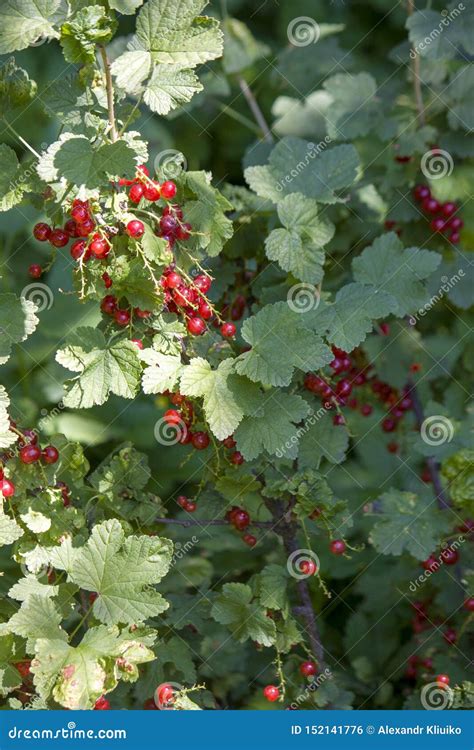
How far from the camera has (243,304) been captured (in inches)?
87.2

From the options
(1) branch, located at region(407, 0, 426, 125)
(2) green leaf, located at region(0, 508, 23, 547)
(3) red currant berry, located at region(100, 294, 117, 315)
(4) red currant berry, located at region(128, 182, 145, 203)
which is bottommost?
(2) green leaf, located at region(0, 508, 23, 547)

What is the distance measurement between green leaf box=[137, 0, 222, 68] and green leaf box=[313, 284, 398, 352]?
527mm

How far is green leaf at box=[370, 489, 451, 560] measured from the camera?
1980mm

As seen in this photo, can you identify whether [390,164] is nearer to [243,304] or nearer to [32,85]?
[243,304]

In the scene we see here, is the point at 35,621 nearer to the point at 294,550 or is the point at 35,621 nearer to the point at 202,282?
the point at 294,550

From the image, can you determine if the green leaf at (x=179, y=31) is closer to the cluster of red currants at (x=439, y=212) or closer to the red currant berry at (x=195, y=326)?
the red currant berry at (x=195, y=326)

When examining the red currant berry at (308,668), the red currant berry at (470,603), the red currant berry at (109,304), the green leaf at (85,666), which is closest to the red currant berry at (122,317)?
the red currant berry at (109,304)

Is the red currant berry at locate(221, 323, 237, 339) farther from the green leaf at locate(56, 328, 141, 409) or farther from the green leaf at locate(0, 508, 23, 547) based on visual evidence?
the green leaf at locate(0, 508, 23, 547)

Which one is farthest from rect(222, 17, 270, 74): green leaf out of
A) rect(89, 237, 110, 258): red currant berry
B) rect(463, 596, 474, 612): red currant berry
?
rect(463, 596, 474, 612): red currant berry

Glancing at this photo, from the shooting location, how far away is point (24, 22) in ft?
5.26

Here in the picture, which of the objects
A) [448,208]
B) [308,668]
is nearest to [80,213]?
[308,668]

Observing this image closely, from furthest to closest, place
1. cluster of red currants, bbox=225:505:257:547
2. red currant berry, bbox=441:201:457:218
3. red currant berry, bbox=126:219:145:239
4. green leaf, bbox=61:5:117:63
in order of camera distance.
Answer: red currant berry, bbox=441:201:457:218 → cluster of red currants, bbox=225:505:257:547 → red currant berry, bbox=126:219:145:239 → green leaf, bbox=61:5:117:63

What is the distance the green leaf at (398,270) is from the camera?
6.62ft

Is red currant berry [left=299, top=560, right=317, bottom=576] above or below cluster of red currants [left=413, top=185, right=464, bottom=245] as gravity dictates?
below
